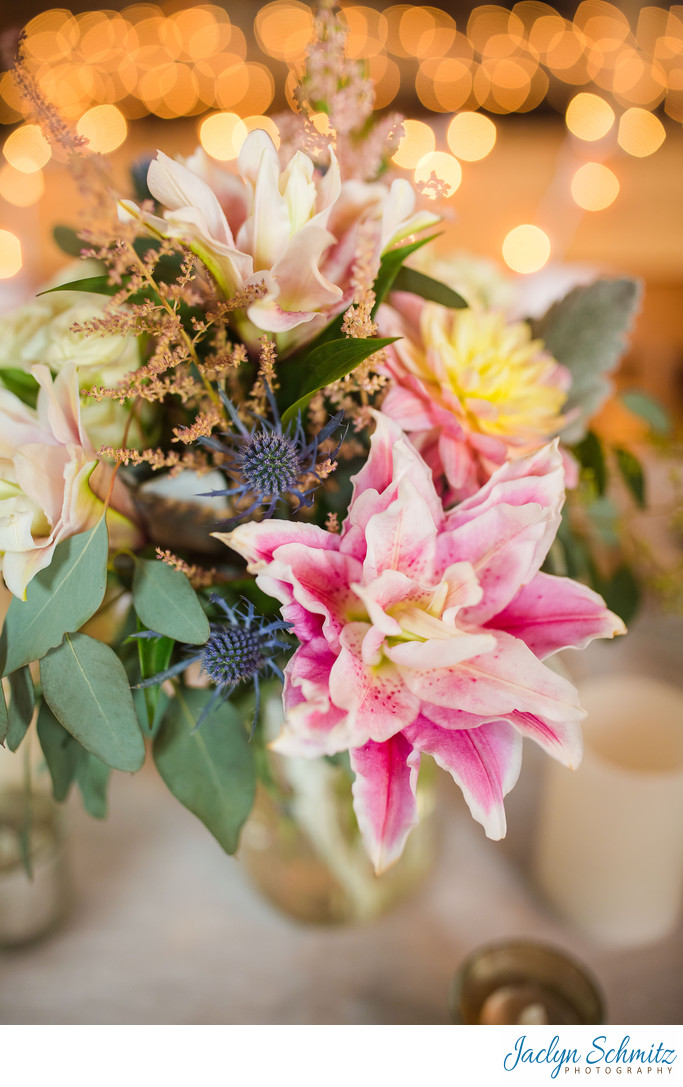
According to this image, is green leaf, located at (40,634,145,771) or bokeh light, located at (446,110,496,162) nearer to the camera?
green leaf, located at (40,634,145,771)

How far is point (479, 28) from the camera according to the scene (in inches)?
69.4

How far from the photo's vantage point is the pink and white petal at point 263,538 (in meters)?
0.26

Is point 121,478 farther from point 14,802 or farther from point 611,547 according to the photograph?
point 611,547

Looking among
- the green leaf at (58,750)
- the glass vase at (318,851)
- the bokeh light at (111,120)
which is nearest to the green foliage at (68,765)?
the green leaf at (58,750)

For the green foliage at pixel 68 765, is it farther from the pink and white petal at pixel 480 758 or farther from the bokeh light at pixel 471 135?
the bokeh light at pixel 471 135

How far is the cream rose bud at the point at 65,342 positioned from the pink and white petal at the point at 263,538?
0.10 m

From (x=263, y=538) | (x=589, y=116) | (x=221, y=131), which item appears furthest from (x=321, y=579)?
(x=589, y=116)

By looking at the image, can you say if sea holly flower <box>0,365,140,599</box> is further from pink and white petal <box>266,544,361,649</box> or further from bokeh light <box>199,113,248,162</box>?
bokeh light <box>199,113,248,162</box>

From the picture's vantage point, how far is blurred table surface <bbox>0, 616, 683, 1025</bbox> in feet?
1.50

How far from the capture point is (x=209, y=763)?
0.34 meters

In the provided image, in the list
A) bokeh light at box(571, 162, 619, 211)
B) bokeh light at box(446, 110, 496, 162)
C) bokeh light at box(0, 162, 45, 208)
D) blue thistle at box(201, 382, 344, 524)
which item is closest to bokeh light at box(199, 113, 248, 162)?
bokeh light at box(0, 162, 45, 208)

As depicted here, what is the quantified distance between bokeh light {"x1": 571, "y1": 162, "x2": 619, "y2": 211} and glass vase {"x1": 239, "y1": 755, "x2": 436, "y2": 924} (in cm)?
175

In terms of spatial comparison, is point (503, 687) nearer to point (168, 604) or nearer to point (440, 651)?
point (440, 651)
